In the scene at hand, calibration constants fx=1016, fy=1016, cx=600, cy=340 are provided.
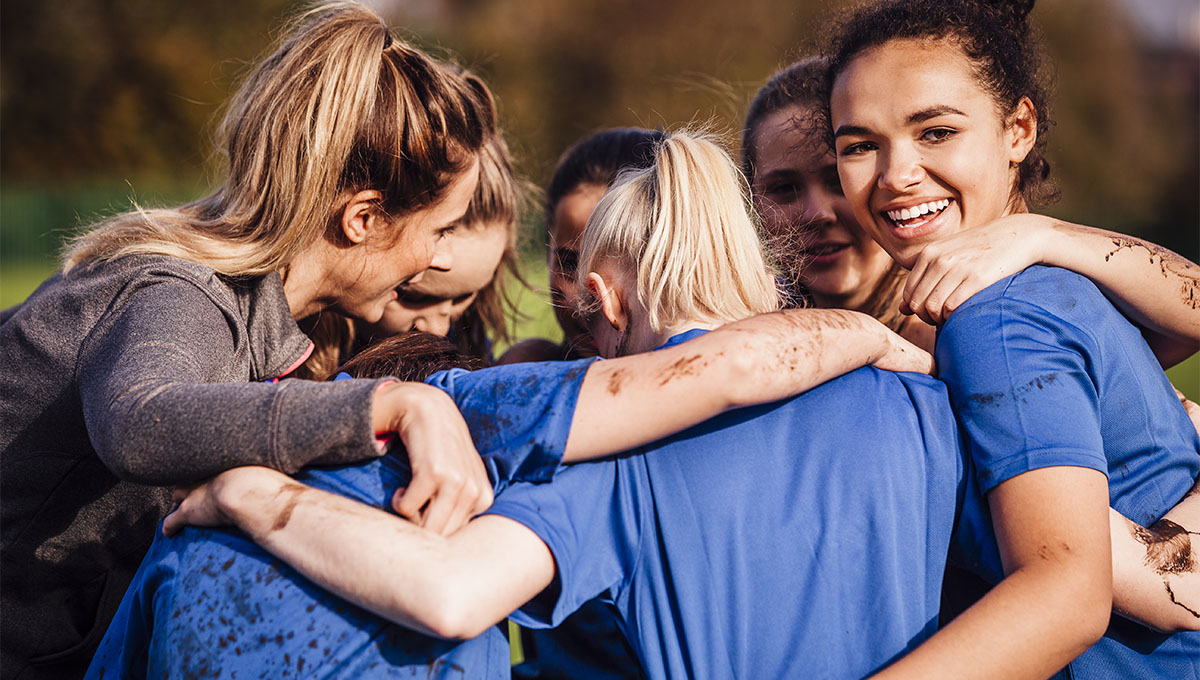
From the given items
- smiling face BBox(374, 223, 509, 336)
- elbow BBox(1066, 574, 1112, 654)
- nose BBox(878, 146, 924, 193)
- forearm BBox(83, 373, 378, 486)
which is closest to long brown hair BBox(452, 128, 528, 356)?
smiling face BBox(374, 223, 509, 336)

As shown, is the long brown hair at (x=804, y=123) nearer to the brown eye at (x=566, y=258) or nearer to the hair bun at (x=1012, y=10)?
the hair bun at (x=1012, y=10)

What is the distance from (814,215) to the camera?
383 centimetres

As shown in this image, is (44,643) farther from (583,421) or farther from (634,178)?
(634,178)

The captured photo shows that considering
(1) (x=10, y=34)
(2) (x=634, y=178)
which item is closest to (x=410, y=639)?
(2) (x=634, y=178)

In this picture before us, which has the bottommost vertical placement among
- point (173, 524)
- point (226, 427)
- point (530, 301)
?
point (530, 301)

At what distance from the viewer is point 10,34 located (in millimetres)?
33125

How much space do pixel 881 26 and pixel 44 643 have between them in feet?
10.2

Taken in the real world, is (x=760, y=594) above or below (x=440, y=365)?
below

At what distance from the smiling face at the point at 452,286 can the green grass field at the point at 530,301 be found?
0.80 ft

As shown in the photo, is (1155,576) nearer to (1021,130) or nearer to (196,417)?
(1021,130)

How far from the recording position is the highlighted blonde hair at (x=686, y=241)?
2.39 meters

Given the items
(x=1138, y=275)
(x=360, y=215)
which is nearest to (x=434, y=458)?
(x=360, y=215)

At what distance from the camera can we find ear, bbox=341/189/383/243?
3480 millimetres

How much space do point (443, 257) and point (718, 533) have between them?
2.30 m
